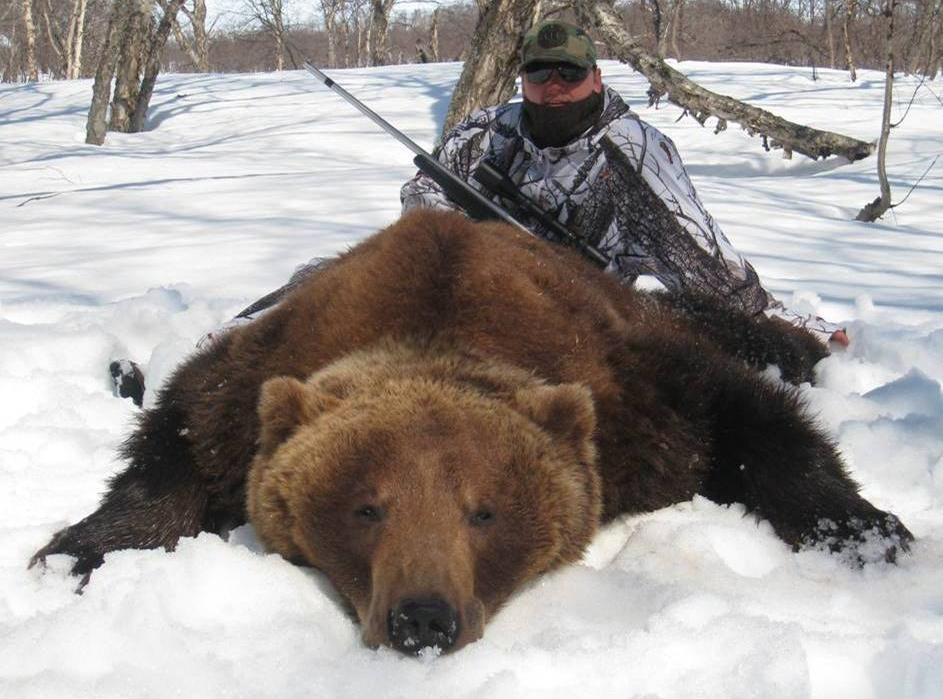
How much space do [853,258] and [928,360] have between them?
2457mm

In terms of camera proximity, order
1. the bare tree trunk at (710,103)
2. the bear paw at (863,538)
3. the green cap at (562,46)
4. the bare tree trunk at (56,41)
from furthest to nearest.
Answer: the bare tree trunk at (56,41) < the bare tree trunk at (710,103) < the green cap at (562,46) < the bear paw at (863,538)

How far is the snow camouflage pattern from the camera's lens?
4492 mm

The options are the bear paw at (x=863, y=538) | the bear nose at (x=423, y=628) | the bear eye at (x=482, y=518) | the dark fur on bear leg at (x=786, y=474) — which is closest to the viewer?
the bear nose at (x=423, y=628)

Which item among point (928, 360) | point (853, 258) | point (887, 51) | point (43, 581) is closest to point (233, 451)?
point (43, 581)

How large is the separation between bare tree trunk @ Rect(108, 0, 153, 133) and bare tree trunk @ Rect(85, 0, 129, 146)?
3.8 inches

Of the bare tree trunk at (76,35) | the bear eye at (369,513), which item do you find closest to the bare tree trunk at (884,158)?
the bear eye at (369,513)

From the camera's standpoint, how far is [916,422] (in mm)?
3406

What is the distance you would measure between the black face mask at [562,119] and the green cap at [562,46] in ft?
0.59

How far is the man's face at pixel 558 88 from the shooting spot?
436 centimetres

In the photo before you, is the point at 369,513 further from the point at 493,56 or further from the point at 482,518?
the point at 493,56

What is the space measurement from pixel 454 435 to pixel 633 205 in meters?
2.36

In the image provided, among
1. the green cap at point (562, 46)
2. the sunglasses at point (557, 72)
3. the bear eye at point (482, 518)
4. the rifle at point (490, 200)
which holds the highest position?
the green cap at point (562, 46)

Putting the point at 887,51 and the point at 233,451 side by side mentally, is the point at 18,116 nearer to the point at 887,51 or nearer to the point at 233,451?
the point at 887,51

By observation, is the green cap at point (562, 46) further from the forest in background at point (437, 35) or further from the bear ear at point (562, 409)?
the forest in background at point (437, 35)
